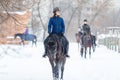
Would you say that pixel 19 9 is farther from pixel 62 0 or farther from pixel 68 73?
pixel 62 0

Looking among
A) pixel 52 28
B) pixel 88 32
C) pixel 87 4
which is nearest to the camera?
pixel 52 28

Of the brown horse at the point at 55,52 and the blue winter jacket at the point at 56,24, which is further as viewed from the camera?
the blue winter jacket at the point at 56,24

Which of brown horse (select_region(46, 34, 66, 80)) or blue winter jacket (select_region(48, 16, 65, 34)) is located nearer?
brown horse (select_region(46, 34, 66, 80))

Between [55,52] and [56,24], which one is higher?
[56,24]

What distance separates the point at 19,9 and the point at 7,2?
1446 millimetres

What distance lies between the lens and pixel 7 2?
17594 millimetres

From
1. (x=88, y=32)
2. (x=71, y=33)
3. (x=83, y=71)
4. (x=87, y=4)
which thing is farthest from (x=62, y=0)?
(x=83, y=71)

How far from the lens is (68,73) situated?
20.3m

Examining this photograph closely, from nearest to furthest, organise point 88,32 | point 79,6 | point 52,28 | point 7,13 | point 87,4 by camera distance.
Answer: point 52,28
point 7,13
point 88,32
point 79,6
point 87,4

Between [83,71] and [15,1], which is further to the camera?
[83,71]

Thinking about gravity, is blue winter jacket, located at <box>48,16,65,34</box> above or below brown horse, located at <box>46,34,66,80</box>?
above

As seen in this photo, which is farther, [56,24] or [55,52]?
[56,24]

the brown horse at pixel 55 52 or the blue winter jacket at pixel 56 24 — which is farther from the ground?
the blue winter jacket at pixel 56 24

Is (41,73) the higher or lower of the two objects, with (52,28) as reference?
lower
